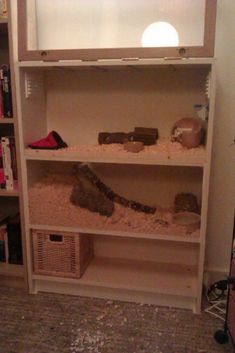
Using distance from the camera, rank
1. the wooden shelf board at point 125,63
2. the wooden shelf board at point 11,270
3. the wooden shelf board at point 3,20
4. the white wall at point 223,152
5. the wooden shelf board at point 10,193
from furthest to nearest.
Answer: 1. the wooden shelf board at point 11,270
2. the wooden shelf board at point 10,193
3. the white wall at point 223,152
4. the wooden shelf board at point 3,20
5. the wooden shelf board at point 125,63

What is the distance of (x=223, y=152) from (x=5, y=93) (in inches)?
46.8

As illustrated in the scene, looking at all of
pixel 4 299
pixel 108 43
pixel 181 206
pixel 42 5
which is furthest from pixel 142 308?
pixel 42 5

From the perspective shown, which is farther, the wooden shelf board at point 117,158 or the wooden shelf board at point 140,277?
the wooden shelf board at point 140,277

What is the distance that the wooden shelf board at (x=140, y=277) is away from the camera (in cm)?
169

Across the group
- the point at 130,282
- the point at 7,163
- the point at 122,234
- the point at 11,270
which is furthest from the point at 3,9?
the point at 130,282

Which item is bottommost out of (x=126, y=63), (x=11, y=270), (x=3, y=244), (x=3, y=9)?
(x=11, y=270)

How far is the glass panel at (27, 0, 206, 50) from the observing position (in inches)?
60.0

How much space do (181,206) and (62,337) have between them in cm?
87

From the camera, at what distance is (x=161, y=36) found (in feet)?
5.05

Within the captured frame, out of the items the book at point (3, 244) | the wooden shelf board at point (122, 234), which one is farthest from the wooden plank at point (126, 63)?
the book at point (3, 244)

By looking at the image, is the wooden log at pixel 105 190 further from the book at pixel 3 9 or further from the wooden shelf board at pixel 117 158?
the book at pixel 3 9

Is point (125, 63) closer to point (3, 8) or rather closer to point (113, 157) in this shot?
point (113, 157)

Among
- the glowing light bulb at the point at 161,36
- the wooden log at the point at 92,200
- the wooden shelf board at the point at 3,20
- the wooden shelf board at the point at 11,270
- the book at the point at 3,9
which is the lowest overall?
the wooden shelf board at the point at 11,270

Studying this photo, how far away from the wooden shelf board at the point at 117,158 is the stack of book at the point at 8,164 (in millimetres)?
128
